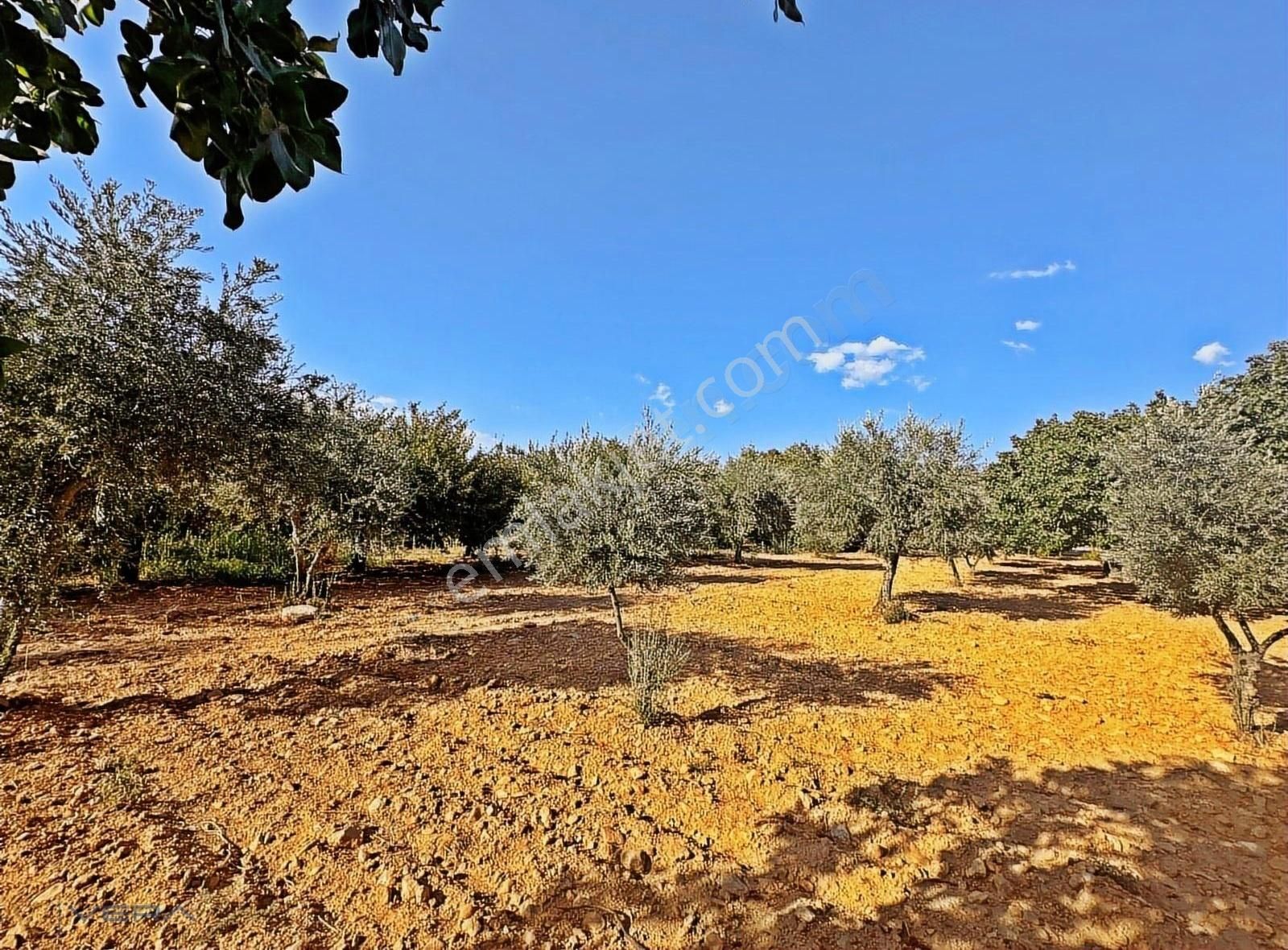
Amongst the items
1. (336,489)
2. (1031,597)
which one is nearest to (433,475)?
(336,489)

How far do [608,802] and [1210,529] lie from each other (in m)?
7.24

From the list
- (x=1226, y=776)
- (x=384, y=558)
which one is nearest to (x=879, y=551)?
(x=1226, y=776)

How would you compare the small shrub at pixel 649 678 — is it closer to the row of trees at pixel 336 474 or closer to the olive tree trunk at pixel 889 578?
the row of trees at pixel 336 474

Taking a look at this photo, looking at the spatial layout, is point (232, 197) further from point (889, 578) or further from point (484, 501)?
point (484, 501)

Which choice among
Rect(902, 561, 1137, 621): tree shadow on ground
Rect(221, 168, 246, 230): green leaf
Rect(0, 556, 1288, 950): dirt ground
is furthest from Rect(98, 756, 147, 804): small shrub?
Rect(902, 561, 1137, 621): tree shadow on ground

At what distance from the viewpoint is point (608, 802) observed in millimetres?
3781

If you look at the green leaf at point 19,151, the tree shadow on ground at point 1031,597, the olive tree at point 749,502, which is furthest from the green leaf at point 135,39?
the olive tree at point 749,502

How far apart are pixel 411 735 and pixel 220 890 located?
76.9 inches

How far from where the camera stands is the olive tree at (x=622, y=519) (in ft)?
22.8

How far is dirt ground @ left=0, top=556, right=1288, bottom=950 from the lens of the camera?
2.72 metres

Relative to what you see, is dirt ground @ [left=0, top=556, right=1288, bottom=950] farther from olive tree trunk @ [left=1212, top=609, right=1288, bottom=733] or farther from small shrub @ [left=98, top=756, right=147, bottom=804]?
olive tree trunk @ [left=1212, top=609, right=1288, bottom=733]

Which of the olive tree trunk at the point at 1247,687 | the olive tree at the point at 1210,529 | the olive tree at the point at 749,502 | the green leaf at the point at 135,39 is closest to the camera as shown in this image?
the green leaf at the point at 135,39

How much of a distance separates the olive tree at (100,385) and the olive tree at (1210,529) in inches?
421

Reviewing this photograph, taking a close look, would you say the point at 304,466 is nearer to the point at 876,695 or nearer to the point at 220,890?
the point at 220,890
